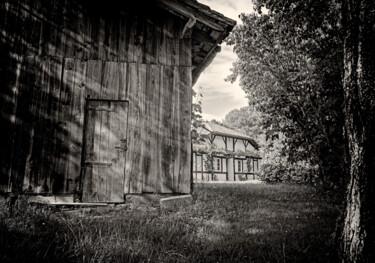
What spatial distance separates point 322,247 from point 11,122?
676 cm

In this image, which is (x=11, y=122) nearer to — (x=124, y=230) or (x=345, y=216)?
(x=124, y=230)

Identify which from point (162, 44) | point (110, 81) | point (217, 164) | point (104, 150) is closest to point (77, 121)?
point (104, 150)

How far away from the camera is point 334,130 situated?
389 inches

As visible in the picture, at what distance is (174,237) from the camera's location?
161 inches

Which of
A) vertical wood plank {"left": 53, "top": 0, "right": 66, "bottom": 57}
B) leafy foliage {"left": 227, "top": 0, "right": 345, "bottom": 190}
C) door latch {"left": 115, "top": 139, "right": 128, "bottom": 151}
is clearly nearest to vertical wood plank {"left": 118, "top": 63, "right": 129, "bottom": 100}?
door latch {"left": 115, "top": 139, "right": 128, "bottom": 151}

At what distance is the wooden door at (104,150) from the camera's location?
6.20 m

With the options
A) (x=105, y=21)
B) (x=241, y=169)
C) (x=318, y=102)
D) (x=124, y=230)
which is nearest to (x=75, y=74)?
(x=105, y=21)

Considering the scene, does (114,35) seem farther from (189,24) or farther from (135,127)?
(135,127)

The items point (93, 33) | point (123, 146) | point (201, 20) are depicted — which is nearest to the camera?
point (123, 146)

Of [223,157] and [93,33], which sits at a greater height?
[93,33]

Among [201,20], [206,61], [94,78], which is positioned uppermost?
[201,20]

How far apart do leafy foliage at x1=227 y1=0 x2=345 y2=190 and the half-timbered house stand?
11.8 metres

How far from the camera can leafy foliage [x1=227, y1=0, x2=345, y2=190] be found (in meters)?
9.20

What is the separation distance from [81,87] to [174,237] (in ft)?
14.2
